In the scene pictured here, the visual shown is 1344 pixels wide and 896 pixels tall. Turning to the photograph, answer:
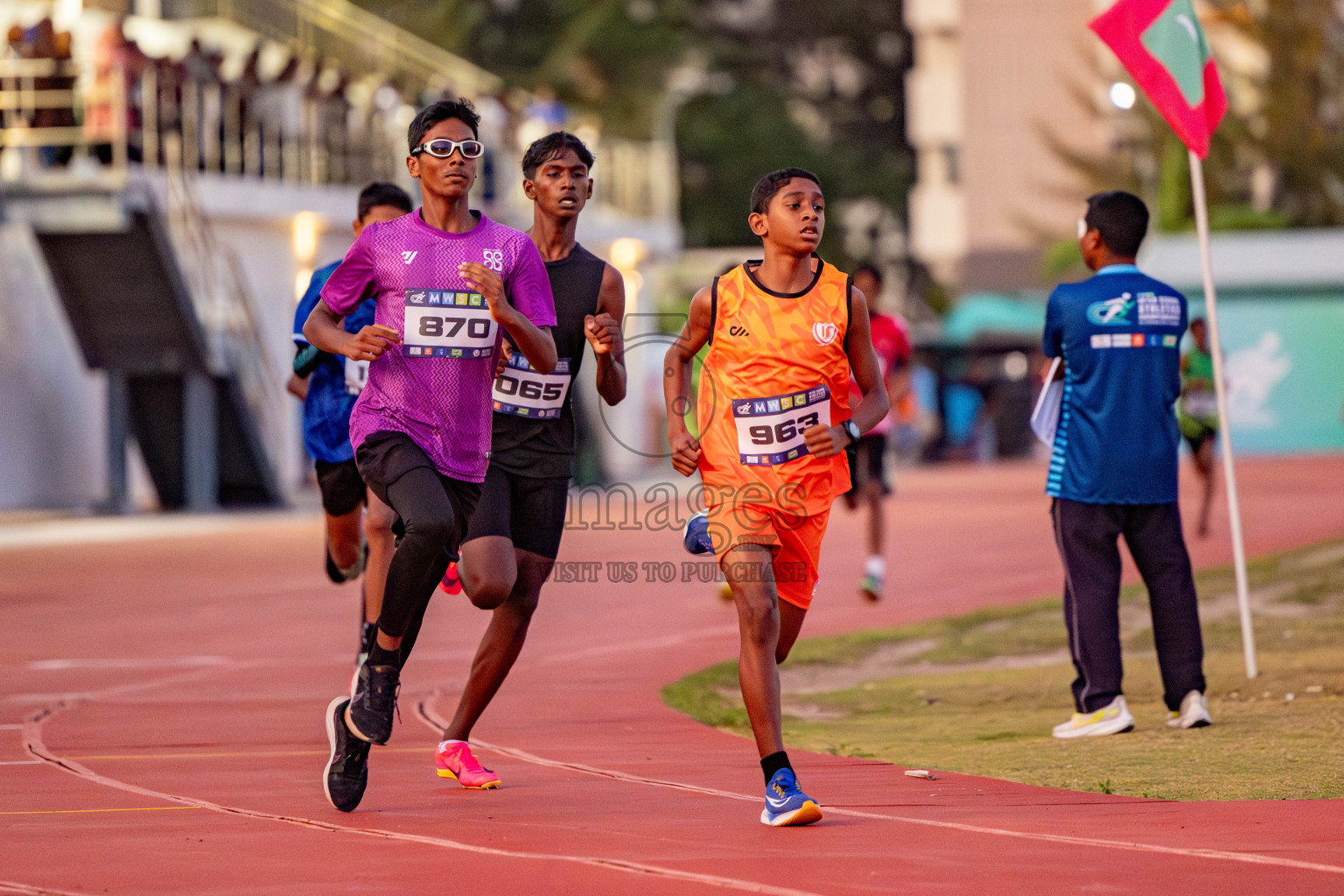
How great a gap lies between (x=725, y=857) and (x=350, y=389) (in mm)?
3668

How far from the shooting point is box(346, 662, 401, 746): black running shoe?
5.87 m

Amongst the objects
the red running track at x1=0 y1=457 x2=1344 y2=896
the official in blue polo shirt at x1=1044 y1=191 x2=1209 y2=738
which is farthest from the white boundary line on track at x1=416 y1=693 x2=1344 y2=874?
the official in blue polo shirt at x1=1044 y1=191 x2=1209 y2=738

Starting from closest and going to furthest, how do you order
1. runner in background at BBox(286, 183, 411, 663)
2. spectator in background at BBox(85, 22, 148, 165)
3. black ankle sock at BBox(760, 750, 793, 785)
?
black ankle sock at BBox(760, 750, 793, 785) → runner in background at BBox(286, 183, 411, 663) → spectator in background at BBox(85, 22, 148, 165)

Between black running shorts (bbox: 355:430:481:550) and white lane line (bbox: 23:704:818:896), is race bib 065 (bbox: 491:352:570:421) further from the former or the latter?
white lane line (bbox: 23:704:818:896)

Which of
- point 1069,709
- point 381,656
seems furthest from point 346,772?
point 1069,709

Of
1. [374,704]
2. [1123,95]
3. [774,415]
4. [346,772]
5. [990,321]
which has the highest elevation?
[1123,95]

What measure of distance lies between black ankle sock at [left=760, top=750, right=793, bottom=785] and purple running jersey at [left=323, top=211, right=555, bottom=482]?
128 centimetres

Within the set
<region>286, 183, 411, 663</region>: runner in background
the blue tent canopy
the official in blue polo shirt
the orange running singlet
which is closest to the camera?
the orange running singlet

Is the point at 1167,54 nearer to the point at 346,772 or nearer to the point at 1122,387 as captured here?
the point at 1122,387

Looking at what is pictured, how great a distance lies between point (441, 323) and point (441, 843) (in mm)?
1604

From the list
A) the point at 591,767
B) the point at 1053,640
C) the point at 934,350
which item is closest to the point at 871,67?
the point at 934,350

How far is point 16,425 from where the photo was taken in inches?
960

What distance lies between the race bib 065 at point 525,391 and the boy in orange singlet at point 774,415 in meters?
0.49

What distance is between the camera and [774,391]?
6.12m
